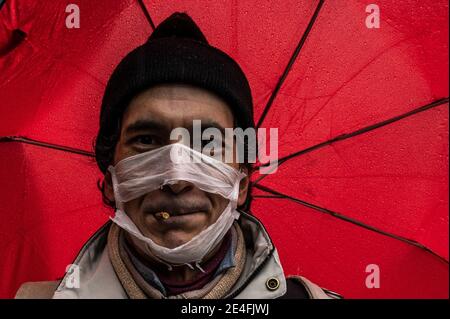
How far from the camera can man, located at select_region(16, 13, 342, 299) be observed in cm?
241

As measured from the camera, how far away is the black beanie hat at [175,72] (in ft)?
8.36

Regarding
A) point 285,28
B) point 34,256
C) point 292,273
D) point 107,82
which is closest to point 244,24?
point 285,28

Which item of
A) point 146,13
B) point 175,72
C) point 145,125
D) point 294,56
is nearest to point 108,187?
point 145,125

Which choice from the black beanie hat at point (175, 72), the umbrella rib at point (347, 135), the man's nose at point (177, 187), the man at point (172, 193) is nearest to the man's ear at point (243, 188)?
the man at point (172, 193)

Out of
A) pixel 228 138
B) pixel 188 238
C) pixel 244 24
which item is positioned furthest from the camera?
pixel 244 24

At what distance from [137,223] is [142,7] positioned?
1074mm

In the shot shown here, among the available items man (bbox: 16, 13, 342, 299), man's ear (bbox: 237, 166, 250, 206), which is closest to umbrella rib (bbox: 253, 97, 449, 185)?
man's ear (bbox: 237, 166, 250, 206)

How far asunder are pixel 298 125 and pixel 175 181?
774mm

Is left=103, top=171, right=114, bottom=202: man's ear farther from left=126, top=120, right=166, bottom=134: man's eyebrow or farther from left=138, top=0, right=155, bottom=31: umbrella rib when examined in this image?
left=138, top=0, right=155, bottom=31: umbrella rib

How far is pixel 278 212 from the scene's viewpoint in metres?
2.94

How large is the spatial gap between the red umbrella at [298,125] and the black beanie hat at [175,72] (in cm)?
11

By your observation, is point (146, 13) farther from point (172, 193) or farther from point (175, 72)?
point (172, 193)

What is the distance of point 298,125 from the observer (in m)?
2.84

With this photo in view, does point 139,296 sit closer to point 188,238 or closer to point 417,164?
point 188,238
